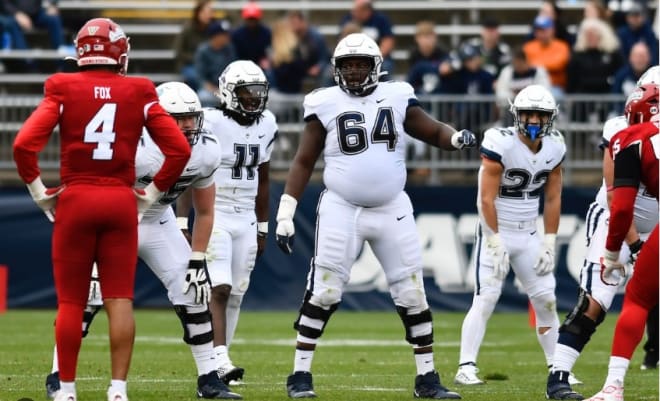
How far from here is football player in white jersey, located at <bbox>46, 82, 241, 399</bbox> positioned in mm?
8172

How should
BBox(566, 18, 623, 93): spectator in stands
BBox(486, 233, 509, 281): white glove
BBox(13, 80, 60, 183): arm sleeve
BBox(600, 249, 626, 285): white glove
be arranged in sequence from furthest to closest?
BBox(566, 18, 623, 93): spectator in stands
BBox(486, 233, 509, 281): white glove
BBox(600, 249, 626, 285): white glove
BBox(13, 80, 60, 183): arm sleeve

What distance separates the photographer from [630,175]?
24.2 ft

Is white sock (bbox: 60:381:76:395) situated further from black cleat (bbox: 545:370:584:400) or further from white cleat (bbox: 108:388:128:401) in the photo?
black cleat (bbox: 545:370:584:400)

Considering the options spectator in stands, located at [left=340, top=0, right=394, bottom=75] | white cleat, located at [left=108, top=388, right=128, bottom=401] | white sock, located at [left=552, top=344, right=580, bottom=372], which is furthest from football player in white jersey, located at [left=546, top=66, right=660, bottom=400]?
spectator in stands, located at [left=340, top=0, right=394, bottom=75]

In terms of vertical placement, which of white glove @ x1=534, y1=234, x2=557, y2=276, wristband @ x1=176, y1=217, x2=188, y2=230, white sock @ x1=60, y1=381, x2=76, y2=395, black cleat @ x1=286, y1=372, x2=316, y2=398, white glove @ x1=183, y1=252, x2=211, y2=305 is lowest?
black cleat @ x1=286, y1=372, x2=316, y2=398

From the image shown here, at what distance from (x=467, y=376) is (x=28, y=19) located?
1175cm

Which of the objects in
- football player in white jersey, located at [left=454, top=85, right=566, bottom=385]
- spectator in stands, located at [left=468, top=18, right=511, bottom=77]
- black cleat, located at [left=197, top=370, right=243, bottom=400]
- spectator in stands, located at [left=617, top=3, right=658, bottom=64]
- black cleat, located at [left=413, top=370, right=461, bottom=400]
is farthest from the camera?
spectator in stands, located at [left=617, top=3, right=658, bottom=64]

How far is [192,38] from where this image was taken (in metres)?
18.3

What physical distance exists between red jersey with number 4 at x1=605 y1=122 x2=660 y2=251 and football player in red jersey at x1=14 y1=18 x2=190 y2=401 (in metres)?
2.34

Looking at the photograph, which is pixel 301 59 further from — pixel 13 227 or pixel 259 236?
pixel 259 236

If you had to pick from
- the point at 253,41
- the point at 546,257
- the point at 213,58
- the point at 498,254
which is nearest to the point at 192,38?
the point at 253,41

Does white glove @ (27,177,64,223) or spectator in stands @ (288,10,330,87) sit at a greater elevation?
spectator in stands @ (288,10,330,87)


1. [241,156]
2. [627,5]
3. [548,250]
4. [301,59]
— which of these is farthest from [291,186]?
[627,5]

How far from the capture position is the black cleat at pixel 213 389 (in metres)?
8.19
